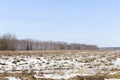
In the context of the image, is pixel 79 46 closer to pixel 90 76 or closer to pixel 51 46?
pixel 51 46

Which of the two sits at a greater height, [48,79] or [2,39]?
[2,39]

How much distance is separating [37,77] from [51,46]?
376 ft

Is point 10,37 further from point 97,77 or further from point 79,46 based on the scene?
point 97,77

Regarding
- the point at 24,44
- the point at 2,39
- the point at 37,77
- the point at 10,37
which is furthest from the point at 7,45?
the point at 37,77

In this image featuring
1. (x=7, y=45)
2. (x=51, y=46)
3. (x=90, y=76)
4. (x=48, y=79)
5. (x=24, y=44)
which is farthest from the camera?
(x=51, y=46)

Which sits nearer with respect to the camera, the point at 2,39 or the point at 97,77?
the point at 97,77

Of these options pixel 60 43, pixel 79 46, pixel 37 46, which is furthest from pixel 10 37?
pixel 79 46

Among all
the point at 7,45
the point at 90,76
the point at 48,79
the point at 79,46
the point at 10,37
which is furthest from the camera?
the point at 79,46

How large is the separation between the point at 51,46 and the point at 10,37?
1522 inches

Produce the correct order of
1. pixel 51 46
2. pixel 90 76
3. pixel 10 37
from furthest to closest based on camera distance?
pixel 51 46 → pixel 10 37 → pixel 90 76

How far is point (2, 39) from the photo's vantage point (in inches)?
3241

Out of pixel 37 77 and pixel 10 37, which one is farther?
pixel 10 37

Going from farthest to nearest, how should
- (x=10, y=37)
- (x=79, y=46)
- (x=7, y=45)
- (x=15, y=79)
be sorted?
(x=79, y=46)
(x=10, y=37)
(x=7, y=45)
(x=15, y=79)

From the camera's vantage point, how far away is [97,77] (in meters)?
11.2
